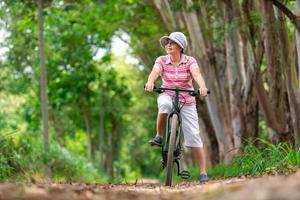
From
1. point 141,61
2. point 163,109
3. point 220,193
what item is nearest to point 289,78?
point 163,109

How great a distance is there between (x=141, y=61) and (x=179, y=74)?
18.0 m

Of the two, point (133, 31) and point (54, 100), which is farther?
point (54, 100)

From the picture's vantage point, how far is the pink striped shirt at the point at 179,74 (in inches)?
325

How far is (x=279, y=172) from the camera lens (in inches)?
263

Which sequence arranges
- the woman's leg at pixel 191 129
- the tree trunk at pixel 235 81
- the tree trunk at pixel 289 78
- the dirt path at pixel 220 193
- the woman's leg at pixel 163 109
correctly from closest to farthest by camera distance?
the dirt path at pixel 220 193, the woman's leg at pixel 163 109, the woman's leg at pixel 191 129, the tree trunk at pixel 289 78, the tree trunk at pixel 235 81

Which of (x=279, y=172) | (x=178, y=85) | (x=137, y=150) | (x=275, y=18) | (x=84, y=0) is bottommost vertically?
(x=137, y=150)

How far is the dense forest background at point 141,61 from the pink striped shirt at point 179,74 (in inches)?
52.3

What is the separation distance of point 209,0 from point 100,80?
70.7ft

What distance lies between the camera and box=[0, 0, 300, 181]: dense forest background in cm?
1277

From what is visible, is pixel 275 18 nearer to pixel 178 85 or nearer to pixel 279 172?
pixel 178 85

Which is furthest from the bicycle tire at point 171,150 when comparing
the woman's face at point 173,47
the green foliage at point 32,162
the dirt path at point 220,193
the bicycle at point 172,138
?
the dirt path at point 220,193

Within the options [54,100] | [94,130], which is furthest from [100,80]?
[94,130]

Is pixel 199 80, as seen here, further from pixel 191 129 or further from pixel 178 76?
pixel 191 129

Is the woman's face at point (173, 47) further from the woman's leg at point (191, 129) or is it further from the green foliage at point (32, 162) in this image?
the green foliage at point (32, 162)
